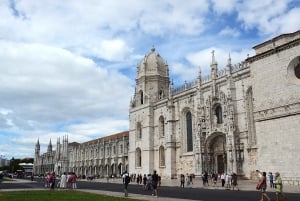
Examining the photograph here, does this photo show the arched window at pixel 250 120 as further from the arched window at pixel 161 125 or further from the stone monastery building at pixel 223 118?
the arched window at pixel 161 125

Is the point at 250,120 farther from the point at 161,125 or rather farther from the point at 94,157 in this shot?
the point at 94,157

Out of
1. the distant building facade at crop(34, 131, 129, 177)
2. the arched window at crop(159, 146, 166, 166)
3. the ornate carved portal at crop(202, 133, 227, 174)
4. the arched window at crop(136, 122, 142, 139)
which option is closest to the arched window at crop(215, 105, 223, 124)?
the ornate carved portal at crop(202, 133, 227, 174)

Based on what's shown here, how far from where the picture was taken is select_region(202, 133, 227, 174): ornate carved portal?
3809 centimetres

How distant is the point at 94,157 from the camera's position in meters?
81.4

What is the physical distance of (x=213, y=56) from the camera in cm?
4016

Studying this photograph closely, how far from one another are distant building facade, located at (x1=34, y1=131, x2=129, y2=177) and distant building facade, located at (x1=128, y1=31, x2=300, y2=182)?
16274mm

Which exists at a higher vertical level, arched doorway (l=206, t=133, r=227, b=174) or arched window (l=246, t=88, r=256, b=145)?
arched window (l=246, t=88, r=256, b=145)

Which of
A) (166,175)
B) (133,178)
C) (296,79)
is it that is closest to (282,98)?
(296,79)

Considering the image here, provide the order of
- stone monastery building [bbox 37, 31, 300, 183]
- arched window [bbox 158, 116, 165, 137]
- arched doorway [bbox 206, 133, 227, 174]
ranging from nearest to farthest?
1. stone monastery building [bbox 37, 31, 300, 183]
2. arched doorway [bbox 206, 133, 227, 174]
3. arched window [bbox 158, 116, 165, 137]

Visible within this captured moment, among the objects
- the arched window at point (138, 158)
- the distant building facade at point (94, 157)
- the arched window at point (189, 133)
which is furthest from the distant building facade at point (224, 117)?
the distant building facade at point (94, 157)

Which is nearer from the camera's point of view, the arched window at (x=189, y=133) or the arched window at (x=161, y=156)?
the arched window at (x=189, y=133)

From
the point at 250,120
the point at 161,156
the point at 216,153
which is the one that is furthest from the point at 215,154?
the point at 161,156

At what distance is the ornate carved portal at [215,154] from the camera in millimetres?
38094

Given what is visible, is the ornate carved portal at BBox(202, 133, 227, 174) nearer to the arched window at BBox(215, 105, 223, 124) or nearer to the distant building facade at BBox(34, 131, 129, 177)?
the arched window at BBox(215, 105, 223, 124)
